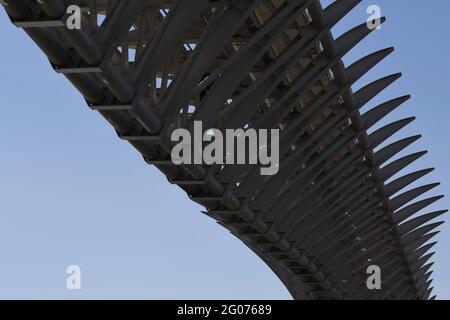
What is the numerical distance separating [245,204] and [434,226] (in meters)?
22.6

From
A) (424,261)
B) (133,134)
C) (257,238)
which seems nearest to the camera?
(133,134)

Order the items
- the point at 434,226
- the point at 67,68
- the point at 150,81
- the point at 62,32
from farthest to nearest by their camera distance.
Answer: the point at 434,226 → the point at 150,81 → the point at 67,68 → the point at 62,32

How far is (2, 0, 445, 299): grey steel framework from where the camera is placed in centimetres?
1269

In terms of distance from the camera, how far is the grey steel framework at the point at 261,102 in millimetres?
12688

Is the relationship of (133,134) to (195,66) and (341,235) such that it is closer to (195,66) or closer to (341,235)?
(195,66)

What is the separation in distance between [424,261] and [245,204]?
90.3ft

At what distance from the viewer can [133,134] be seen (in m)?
15.8

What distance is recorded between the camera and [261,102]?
18.5 metres

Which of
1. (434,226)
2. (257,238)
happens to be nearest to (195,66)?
(257,238)

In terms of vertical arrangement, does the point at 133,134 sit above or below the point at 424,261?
below
